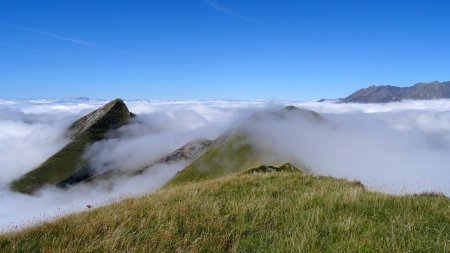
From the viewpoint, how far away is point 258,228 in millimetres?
8742

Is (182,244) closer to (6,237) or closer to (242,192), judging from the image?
(6,237)

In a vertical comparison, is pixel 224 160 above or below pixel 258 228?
below

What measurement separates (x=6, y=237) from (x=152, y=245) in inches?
138

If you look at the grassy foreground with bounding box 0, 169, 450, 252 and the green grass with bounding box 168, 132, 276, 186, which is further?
the green grass with bounding box 168, 132, 276, 186

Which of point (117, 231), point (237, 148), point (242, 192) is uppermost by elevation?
point (117, 231)

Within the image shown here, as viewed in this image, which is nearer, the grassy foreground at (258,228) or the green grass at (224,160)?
the grassy foreground at (258,228)

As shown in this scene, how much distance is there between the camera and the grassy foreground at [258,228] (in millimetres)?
7448

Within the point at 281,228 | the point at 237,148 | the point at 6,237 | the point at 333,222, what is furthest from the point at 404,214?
the point at 237,148

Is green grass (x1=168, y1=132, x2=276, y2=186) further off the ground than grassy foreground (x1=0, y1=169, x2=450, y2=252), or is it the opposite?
grassy foreground (x1=0, y1=169, x2=450, y2=252)

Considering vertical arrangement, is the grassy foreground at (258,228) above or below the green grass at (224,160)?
above

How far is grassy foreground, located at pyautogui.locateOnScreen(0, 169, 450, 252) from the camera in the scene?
7448 millimetres

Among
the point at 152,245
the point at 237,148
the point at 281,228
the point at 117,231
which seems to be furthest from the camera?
the point at 237,148

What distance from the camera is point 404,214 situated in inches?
375

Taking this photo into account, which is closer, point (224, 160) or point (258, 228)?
point (258, 228)
